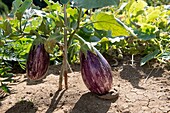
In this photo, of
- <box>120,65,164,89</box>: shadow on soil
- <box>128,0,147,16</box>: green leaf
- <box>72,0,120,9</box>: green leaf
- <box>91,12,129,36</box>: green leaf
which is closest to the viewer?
<box>72,0,120,9</box>: green leaf

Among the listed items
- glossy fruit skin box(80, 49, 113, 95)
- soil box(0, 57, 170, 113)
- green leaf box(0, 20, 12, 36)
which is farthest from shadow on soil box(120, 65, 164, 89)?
green leaf box(0, 20, 12, 36)

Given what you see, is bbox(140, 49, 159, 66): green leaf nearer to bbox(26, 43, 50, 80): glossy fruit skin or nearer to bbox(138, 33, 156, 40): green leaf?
bbox(138, 33, 156, 40): green leaf

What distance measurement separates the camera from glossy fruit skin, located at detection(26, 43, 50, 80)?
1.07 metres

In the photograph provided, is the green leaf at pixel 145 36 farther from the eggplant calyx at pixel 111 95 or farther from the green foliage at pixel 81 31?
the eggplant calyx at pixel 111 95

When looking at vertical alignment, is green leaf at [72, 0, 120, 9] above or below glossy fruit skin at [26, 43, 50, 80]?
above

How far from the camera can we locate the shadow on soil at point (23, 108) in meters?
1.08

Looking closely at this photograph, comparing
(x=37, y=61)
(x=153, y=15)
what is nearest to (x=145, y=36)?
(x=153, y=15)

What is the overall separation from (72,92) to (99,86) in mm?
128

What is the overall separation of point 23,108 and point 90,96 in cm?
20

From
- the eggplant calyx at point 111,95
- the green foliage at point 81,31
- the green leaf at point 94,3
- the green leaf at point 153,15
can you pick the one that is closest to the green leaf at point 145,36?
the green foliage at point 81,31

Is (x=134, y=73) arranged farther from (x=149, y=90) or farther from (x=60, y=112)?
(x=60, y=112)

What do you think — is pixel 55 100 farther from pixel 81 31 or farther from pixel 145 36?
pixel 145 36

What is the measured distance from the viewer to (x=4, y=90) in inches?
45.6

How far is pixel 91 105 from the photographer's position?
108 centimetres
